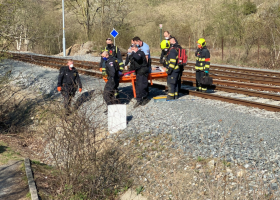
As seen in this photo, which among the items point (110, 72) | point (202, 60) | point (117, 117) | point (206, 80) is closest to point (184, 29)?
point (202, 60)

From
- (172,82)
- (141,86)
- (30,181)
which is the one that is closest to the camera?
(30,181)

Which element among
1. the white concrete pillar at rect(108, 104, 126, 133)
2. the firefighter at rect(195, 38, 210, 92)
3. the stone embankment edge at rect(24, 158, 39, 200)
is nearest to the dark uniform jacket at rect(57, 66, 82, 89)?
the white concrete pillar at rect(108, 104, 126, 133)

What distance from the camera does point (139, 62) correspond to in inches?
396

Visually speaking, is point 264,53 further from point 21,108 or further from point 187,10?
point 187,10

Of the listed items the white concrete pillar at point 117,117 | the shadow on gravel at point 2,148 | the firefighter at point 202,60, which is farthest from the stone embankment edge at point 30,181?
the firefighter at point 202,60

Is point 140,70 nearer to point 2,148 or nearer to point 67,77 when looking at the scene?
point 67,77

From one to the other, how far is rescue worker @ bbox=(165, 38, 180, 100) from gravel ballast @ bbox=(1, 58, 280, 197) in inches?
16.1

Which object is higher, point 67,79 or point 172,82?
→ point 67,79

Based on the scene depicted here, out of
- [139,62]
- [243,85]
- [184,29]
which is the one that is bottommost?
[243,85]

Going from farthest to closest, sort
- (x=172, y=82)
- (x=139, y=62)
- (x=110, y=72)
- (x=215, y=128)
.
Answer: (x=172, y=82), (x=139, y=62), (x=110, y=72), (x=215, y=128)

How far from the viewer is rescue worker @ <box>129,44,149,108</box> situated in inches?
390

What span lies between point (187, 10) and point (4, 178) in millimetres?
50243

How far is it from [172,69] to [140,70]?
1.04m

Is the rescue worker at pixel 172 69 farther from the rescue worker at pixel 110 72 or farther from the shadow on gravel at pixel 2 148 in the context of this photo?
the shadow on gravel at pixel 2 148
